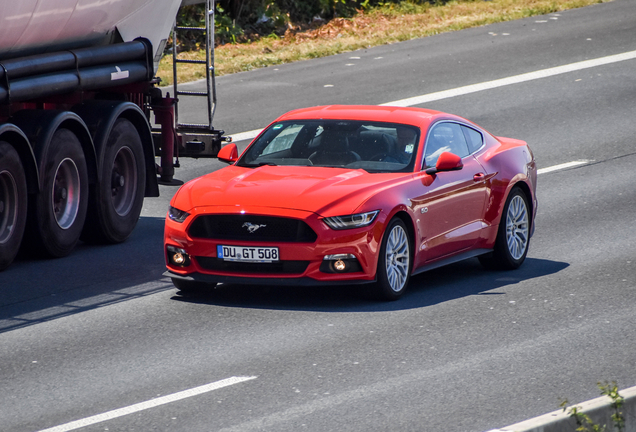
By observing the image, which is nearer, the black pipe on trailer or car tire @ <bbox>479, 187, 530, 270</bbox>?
the black pipe on trailer

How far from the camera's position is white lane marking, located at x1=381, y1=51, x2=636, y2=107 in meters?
21.4

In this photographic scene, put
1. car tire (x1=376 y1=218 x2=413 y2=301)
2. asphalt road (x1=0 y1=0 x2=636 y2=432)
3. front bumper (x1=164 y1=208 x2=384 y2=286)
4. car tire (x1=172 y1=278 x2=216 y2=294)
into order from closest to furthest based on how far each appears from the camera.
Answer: asphalt road (x1=0 y1=0 x2=636 y2=432)
front bumper (x1=164 y1=208 x2=384 y2=286)
car tire (x1=376 y1=218 x2=413 y2=301)
car tire (x1=172 y1=278 x2=216 y2=294)

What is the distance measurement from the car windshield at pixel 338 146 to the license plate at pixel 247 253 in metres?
1.30

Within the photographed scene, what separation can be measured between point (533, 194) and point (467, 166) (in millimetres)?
1251

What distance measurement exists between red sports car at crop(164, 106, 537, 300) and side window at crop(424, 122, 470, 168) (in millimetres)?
15

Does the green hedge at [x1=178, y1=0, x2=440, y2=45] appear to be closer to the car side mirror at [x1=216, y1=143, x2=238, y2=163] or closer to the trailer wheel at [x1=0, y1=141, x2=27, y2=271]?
the trailer wheel at [x1=0, y1=141, x2=27, y2=271]

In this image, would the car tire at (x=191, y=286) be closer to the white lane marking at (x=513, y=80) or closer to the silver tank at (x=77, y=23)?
the silver tank at (x=77, y=23)

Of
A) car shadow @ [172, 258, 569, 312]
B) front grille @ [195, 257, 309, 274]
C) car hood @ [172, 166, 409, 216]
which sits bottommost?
car shadow @ [172, 258, 569, 312]

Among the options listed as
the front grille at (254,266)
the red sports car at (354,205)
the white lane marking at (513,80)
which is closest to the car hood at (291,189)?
the red sports car at (354,205)

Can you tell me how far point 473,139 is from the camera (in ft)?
37.2

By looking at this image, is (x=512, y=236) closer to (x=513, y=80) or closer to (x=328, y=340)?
(x=328, y=340)

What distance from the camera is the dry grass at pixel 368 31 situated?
988 inches

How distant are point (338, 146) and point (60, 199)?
3111 millimetres

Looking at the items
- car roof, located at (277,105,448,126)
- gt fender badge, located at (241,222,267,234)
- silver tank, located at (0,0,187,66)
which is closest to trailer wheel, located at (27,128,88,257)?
silver tank, located at (0,0,187,66)
